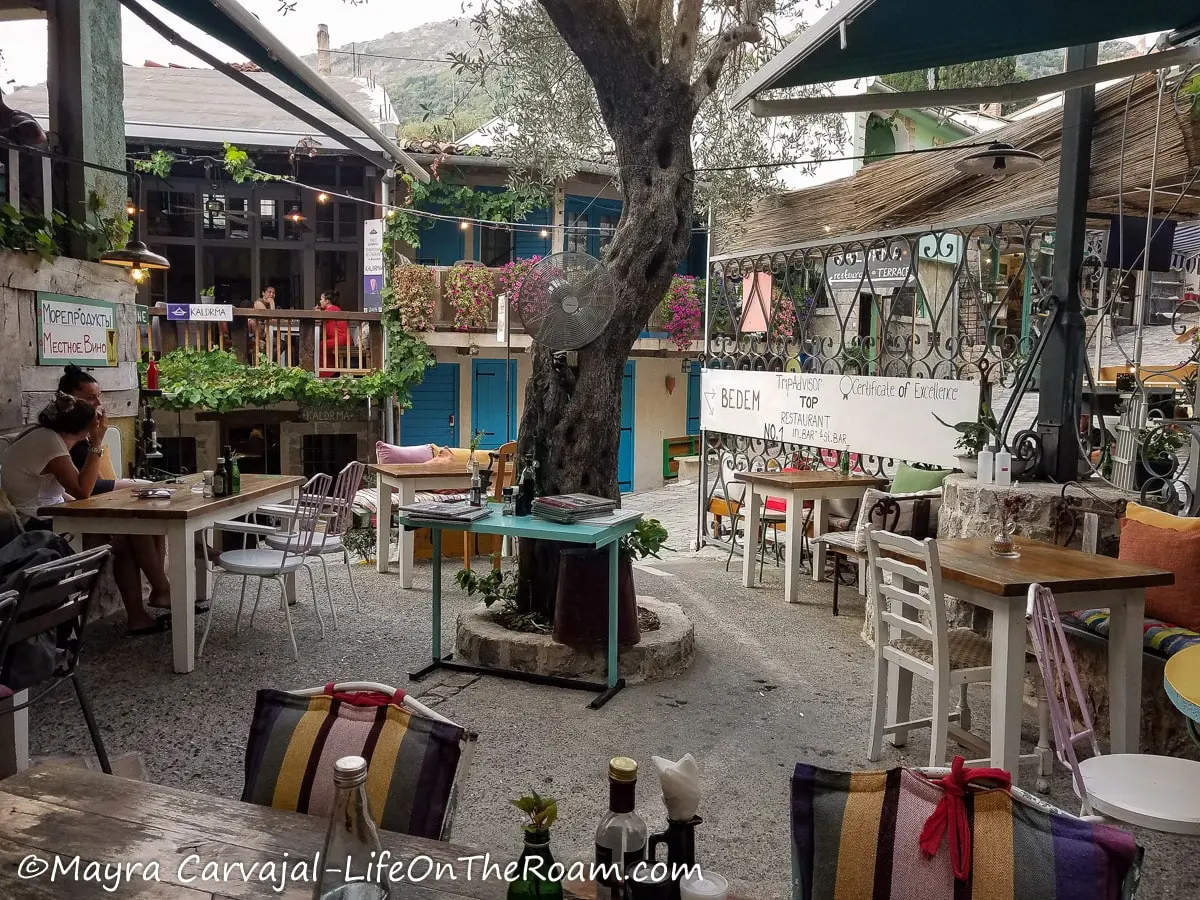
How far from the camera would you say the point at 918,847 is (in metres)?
1.35

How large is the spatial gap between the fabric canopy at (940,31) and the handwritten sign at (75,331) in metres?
4.48

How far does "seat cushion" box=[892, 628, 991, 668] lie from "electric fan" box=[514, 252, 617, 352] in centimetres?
220

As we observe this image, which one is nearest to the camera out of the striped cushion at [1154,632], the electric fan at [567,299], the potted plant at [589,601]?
the striped cushion at [1154,632]

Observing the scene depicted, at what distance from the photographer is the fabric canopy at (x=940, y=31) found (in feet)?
10.5

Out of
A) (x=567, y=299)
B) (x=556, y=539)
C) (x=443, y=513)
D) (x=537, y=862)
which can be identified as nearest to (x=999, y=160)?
(x=567, y=299)

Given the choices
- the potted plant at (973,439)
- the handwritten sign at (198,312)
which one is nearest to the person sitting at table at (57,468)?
the potted plant at (973,439)

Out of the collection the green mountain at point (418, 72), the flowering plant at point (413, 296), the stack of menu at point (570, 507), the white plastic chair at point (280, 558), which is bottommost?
the white plastic chair at point (280, 558)

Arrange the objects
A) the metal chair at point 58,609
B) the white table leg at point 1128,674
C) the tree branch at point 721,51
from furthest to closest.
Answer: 1. the tree branch at point 721,51
2. the white table leg at point 1128,674
3. the metal chair at point 58,609

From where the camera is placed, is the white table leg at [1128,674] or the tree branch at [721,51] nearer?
the white table leg at [1128,674]

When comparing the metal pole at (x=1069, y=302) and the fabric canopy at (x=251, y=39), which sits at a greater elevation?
the fabric canopy at (x=251, y=39)

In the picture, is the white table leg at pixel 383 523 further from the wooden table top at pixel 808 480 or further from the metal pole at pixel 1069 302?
the metal pole at pixel 1069 302

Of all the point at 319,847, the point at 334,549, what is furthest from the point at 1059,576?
the point at 334,549

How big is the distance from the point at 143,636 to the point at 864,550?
4.46 m

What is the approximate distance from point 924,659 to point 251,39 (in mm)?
4388
